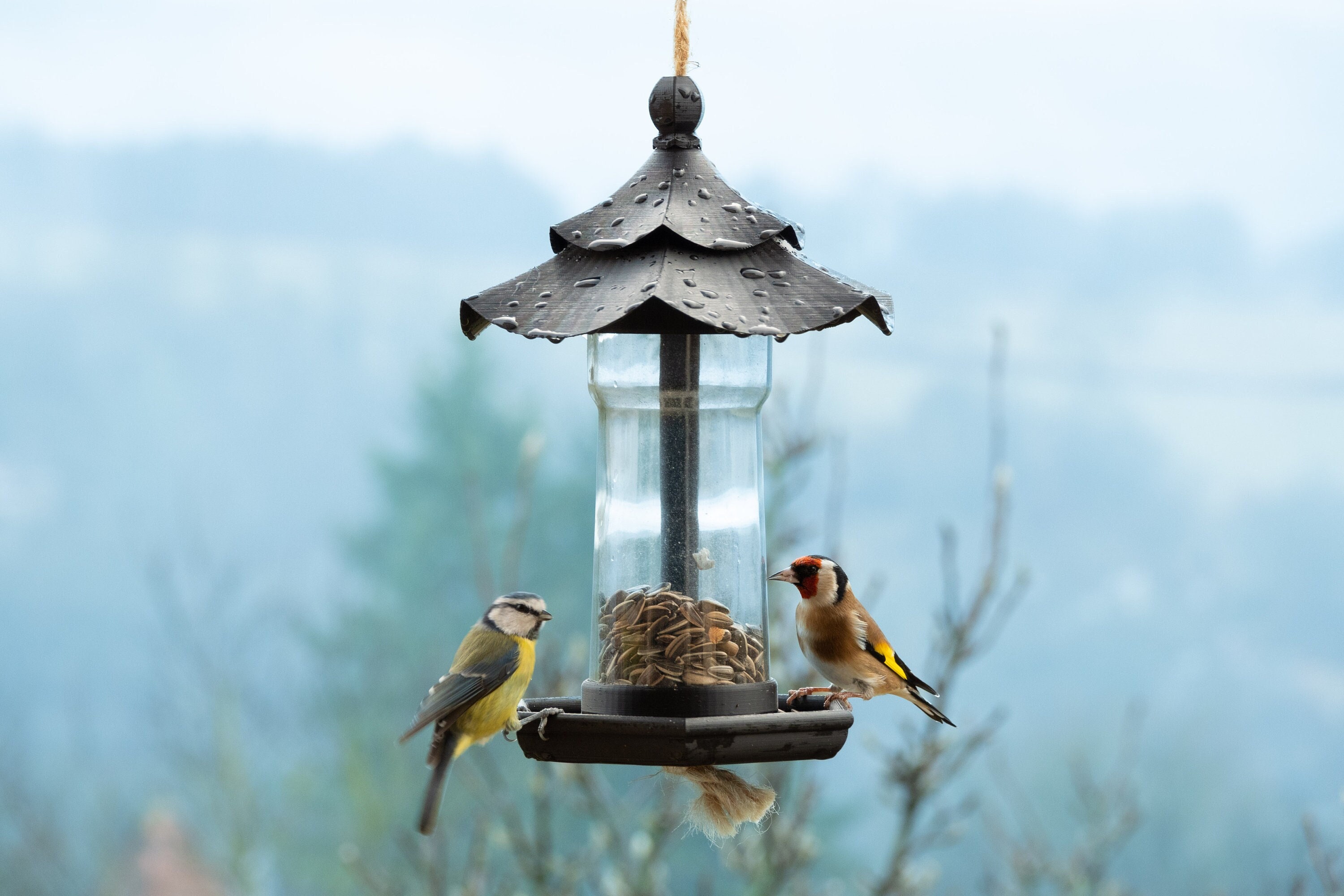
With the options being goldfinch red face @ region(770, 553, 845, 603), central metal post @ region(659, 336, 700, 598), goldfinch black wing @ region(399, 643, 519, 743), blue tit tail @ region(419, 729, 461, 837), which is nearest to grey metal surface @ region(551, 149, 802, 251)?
central metal post @ region(659, 336, 700, 598)

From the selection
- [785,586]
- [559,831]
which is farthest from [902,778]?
[559,831]

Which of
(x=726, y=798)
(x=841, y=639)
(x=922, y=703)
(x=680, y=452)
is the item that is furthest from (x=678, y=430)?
(x=922, y=703)

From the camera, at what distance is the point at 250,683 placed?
9.32 meters

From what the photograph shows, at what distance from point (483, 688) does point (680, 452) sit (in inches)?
22.1

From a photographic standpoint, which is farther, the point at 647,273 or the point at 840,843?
the point at 840,843

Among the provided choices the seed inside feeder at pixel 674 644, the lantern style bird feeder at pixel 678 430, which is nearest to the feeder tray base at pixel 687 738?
Answer: the lantern style bird feeder at pixel 678 430

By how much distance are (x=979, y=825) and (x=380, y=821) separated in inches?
175

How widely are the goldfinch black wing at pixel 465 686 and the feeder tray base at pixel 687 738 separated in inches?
3.4

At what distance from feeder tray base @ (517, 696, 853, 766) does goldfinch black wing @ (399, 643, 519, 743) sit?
87 millimetres

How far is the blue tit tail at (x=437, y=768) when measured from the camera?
213 cm

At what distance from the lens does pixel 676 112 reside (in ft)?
7.97

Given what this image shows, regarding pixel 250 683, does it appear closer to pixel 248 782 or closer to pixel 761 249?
pixel 248 782

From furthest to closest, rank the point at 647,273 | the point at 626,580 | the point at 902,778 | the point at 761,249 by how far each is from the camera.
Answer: the point at 902,778
the point at 626,580
the point at 761,249
the point at 647,273

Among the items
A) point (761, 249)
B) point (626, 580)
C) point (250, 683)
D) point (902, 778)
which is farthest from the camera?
point (250, 683)
